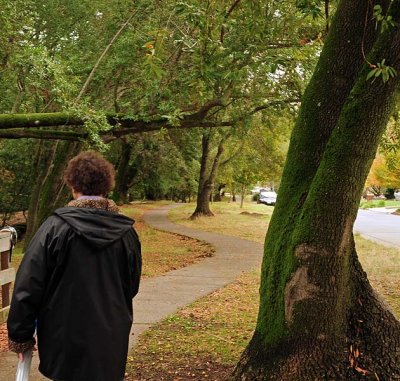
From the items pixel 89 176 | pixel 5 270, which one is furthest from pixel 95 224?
pixel 5 270

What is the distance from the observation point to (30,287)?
8.90ft

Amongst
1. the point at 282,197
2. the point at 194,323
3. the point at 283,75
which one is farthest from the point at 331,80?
the point at 283,75

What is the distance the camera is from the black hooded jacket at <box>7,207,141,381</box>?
2.75 meters

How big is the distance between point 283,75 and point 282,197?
28.1 feet

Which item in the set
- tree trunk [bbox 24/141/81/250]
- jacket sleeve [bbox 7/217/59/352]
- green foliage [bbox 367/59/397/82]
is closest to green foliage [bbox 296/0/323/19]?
green foliage [bbox 367/59/397/82]

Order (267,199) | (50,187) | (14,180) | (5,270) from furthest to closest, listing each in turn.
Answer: (267,199) → (14,180) → (50,187) → (5,270)

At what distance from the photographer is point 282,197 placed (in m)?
4.43

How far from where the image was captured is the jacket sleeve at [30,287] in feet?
8.91

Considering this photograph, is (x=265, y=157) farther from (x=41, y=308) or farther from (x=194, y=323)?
(x=41, y=308)

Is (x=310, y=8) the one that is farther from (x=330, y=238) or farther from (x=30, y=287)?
(x=30, y=287)

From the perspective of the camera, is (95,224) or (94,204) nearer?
(95,224)

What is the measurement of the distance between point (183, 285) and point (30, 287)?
680cm

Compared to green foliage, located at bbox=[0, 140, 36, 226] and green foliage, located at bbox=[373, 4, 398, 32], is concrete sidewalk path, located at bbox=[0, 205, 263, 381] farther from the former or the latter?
green foliage, located at bbox=[0, 140, 36, 226]

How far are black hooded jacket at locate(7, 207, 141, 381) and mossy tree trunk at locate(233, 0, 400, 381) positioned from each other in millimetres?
1604
